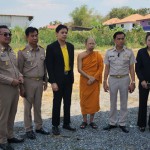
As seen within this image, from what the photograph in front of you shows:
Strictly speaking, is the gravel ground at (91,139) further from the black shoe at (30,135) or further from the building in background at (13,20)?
the building in background at (13,20)

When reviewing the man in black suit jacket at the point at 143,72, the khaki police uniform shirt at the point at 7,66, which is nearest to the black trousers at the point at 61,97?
the khaki police uniform shirt at the point at 7,66

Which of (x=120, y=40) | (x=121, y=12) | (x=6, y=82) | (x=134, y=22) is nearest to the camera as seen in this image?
(x=6, y=82)

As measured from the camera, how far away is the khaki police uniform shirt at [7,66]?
13.4 feet

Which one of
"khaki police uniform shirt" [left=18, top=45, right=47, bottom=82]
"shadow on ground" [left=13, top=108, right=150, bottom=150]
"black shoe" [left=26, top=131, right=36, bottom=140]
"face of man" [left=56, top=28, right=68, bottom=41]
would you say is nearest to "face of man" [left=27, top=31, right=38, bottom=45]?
"khaki police uniform shirt" [left=18, top=45, right=47, bottom=82]

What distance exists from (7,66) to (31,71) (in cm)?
55

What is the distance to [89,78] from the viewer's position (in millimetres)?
5223

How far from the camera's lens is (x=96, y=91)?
542cm

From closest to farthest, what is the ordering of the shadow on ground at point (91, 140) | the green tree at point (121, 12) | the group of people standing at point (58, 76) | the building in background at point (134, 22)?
the group of people standing at point (58, 76), the shadow on ground at point (91, 140), the building in background at point (134, 22), the green tree at point (121, 12)

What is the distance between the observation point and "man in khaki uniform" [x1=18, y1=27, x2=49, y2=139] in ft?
15.0

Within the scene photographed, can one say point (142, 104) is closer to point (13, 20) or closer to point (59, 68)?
point (59, 68)

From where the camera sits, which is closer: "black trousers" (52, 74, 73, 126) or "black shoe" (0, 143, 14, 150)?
"black shoe" (0, 143, 14, 150)

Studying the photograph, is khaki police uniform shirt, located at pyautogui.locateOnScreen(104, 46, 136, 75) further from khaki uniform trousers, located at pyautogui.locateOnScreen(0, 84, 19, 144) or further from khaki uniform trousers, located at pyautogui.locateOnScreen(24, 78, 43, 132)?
khaki uniform trousers, located at pyautogui.locateOnScreen(0, 84, 19, 144)

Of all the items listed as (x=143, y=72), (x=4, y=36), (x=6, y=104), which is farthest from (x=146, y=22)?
(x=6, y=104)

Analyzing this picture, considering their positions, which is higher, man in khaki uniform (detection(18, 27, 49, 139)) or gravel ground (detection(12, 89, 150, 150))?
man in khaki uniform (detection(18, 27, 49, 139))
